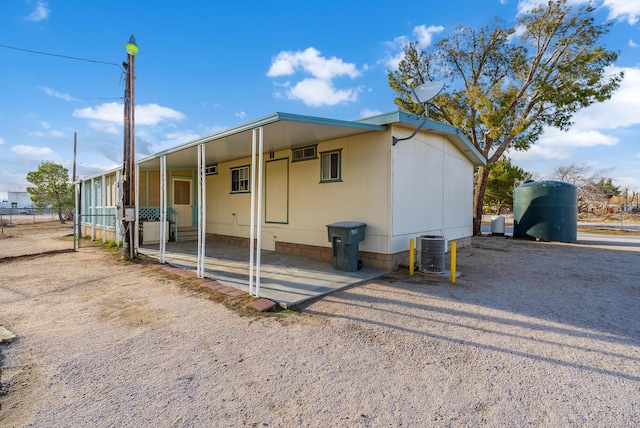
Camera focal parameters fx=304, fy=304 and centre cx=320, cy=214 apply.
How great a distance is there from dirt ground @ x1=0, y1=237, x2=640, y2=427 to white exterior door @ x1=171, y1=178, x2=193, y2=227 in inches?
240

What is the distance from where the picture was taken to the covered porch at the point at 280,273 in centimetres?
453

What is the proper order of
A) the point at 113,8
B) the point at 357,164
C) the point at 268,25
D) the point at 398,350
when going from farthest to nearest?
the point at 268,25 → the point at 113,8 → the point at 357,164 → the point at 398,350

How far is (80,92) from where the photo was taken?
9641 mm

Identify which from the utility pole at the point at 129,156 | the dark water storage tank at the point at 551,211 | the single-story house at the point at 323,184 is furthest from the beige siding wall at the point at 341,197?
the dark water storage tank at the point at 551,211

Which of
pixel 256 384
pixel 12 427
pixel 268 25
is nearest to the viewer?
pixel 12 427

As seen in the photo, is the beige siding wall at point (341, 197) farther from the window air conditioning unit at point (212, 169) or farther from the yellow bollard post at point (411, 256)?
the window air conditioning unit at point (212, 169)

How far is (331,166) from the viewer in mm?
6902

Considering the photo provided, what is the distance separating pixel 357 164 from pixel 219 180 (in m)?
5.88

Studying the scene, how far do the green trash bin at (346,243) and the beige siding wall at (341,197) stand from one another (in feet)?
1.51

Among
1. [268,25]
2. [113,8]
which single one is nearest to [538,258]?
[268,25]

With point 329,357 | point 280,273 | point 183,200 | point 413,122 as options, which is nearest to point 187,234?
point 183,200

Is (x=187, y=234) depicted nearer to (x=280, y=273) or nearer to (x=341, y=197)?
(x=280, y=273)

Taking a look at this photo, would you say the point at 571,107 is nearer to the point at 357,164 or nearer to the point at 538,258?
the point at 538,258

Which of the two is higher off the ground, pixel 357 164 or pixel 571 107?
pixel 571 107
